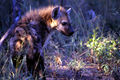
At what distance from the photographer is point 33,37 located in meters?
3.60

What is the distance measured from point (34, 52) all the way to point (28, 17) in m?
0.86

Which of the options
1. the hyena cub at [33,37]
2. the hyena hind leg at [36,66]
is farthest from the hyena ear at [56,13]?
the hyena hind leg at [36,66]

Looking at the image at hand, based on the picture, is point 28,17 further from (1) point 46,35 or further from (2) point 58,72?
(2) point 58,72

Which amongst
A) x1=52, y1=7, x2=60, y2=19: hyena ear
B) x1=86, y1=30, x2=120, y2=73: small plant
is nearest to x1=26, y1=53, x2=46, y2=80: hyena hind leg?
x1=52, y1=7, x2=60, y2=19: hyena ear

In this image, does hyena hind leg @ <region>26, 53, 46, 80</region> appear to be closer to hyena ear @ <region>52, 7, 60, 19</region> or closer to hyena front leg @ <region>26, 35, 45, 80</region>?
hyena front leg @ <region>26, 35, 45, 80</region>

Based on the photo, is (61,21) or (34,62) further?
(61,21)

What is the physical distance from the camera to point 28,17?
13.1 feet

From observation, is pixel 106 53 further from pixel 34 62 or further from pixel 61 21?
pixel 34 62

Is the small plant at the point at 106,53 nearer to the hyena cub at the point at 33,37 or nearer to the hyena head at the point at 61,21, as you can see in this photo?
the hyena head at the point at 61,21

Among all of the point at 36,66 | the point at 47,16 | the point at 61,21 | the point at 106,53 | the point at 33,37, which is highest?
the point at 47,16

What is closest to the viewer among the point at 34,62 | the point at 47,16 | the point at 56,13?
the point at 34,62

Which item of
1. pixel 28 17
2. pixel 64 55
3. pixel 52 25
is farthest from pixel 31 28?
pixel 64 55

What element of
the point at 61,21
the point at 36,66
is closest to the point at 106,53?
the point at 61,21

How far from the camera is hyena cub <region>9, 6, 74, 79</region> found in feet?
11.2
